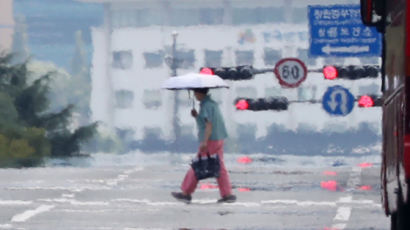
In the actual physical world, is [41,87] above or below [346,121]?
above

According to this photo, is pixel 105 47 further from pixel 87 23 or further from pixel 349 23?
pixel 349 23

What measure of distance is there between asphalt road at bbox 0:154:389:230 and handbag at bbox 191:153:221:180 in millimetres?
375

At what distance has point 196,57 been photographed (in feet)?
513

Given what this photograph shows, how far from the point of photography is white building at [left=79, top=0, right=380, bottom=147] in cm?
15788

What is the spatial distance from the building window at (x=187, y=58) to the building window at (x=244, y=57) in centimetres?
490

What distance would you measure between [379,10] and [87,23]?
166893mm

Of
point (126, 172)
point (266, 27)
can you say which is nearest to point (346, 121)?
point (266, 27)

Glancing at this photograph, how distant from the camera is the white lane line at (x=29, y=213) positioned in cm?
1627

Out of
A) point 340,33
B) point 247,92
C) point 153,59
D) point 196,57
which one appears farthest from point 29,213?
point 153,59

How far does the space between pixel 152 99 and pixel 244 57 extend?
12.5 meters

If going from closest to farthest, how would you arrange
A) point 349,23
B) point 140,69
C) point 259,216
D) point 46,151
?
1. point 259,216
2. point 349,23
3. point 46,151
4. point 140,69

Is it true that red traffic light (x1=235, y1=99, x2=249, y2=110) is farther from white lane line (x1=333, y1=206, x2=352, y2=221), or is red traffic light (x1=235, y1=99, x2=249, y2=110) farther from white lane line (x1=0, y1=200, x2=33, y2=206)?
white lane line (x1=333, y1=206, x2=352, y2=221)

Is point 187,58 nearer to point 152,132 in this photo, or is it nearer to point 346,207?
point 152,132

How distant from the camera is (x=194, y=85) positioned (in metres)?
20.0
